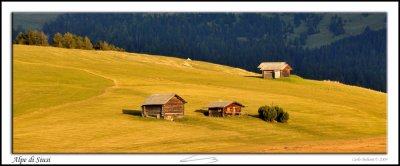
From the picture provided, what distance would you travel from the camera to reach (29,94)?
325 feet

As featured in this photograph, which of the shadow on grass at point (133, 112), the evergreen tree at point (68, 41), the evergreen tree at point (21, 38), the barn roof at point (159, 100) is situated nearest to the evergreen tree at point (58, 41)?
the evergreen tree at point (68, 41)

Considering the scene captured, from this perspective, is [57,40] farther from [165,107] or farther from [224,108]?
[165,107]

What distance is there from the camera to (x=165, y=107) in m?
91.2

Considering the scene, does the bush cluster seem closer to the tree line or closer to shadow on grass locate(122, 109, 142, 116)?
shadow on grass locate(122, 109, 142, 116)

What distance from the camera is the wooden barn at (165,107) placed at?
299 ft

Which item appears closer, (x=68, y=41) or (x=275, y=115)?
(x=275, y=115)

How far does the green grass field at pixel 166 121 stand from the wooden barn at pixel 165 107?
4.99 feet

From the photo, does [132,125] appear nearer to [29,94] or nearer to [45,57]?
[29,94]

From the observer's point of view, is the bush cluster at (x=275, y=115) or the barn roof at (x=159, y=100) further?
the bush cluster at (x=275, y=115)

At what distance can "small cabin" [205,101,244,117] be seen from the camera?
9525 centimetres

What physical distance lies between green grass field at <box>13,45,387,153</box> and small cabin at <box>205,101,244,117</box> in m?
1.63

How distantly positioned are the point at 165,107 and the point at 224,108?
8.78 meters

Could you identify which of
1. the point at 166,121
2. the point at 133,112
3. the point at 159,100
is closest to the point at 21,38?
the point at 133,112

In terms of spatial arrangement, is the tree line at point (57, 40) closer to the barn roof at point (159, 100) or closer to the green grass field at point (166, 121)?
the green grass field at point (166, 121)
